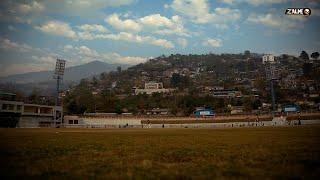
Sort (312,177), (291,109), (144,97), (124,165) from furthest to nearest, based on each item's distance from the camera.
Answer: (144,97), (291,109), (124,165), (312,177)

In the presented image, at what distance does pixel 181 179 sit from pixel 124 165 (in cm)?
356

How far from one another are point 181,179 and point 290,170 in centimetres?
366

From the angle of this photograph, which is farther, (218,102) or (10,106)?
(218,102)

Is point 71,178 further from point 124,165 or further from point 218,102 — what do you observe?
point 218,102

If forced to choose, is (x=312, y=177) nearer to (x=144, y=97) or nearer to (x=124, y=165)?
(x=124, y=165)

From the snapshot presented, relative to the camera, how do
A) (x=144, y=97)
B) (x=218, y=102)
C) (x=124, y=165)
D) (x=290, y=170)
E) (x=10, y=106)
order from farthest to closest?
(x=144, y=97), (x=218, y=102), (x=10, y=106), (x=124, y=165), (x=290, y=170)

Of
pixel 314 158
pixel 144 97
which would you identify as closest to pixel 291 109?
pixel 144 97

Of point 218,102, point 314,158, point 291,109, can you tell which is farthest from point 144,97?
point 314,158

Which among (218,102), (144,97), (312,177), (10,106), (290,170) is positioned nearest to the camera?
(312,177)

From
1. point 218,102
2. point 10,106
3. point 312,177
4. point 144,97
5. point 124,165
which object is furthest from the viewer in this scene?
point 144,97

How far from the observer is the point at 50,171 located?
36.0 feet

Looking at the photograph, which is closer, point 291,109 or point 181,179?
point 181,179

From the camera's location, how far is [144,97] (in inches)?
7392

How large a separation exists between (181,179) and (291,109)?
399 ft
